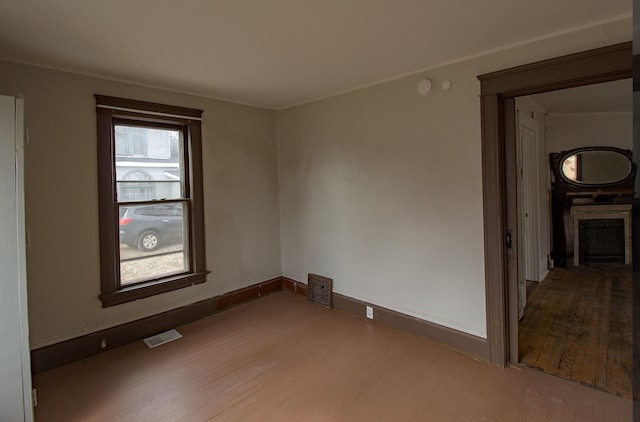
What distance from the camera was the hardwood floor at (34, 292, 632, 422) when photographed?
2117 millimetres

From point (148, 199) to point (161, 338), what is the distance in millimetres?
1336

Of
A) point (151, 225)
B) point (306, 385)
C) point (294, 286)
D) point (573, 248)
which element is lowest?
point (306, 385)

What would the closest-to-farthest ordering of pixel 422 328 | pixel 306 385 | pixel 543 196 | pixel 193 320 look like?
pixel 306 385
pixel 422 328
pixel 193 320
pixel 543 196

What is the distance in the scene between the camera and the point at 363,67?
2826 millimetres

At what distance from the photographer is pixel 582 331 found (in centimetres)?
311

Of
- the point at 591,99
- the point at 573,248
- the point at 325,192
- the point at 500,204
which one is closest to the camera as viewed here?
the point at 500,204

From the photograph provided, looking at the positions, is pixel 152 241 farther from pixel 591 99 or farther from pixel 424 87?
pixel 591 99

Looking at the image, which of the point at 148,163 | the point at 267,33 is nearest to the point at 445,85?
the point at 267,33

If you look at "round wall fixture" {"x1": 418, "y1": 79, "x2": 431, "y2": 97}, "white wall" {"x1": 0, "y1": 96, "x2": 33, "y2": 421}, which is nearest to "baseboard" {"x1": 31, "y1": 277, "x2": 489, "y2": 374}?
"white wall" {"x1": 0, "y1": 96, "x2": 33, "y2": 421}

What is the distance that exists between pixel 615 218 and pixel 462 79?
453 cm

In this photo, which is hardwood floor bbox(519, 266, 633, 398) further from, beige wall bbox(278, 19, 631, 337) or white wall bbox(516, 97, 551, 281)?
beige wall bbox(278, 19, 631, 337)

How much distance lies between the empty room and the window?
2 centimetres

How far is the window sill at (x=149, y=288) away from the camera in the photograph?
3009 mm

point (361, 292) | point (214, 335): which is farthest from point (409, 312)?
point (214, 335)
